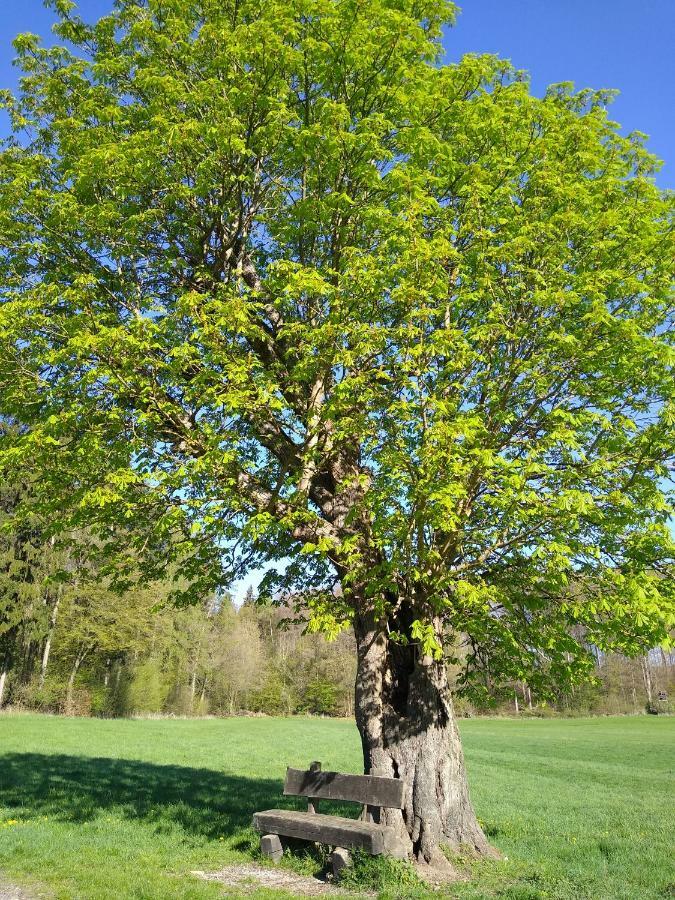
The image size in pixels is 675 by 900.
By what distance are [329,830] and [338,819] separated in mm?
505

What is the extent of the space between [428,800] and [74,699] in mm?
43040

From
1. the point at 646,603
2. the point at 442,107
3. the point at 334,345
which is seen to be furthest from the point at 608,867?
the point at 442,107

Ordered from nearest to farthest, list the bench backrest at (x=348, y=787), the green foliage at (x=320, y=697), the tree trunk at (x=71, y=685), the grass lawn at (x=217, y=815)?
the grass lawn at (x=217, y=815)
the bench backrest at (x=348, y=787)
the tree trunk at (x=71, y=685)
the green foliage at (x=320, y=697)

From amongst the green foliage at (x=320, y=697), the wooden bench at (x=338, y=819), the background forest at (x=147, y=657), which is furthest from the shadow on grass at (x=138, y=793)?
the green foliage at (x=320, y=697)

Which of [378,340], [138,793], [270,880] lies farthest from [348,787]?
[138,793]

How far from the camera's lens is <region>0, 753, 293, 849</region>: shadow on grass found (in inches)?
391

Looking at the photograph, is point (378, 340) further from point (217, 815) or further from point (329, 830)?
point (217, 815)

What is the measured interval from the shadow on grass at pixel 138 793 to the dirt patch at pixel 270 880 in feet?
4.46

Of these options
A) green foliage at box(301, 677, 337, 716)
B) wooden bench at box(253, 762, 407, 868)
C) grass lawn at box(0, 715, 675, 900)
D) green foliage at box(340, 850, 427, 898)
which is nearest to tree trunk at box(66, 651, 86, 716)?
grass lawn at box(0, 715, 675, 900)

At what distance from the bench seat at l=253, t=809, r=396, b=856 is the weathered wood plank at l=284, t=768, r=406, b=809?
0.26 m

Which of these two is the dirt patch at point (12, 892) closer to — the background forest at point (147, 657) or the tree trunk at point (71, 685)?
the background forest at point (147, 657)

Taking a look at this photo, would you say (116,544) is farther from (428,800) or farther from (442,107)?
(442,107)

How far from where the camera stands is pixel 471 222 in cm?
825

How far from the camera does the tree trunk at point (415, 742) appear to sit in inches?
307
